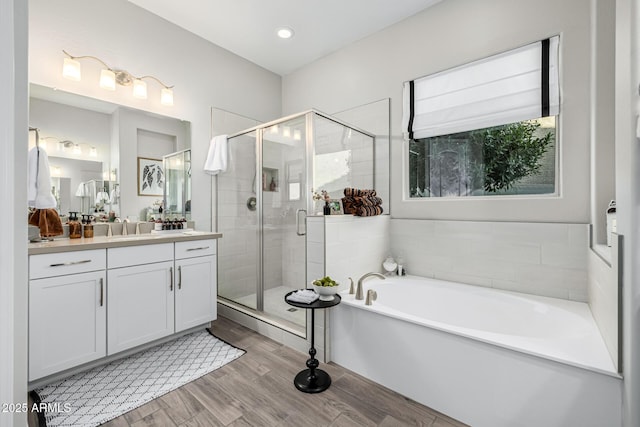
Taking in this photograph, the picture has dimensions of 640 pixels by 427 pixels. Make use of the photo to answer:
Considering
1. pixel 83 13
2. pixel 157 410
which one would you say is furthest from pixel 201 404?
pixel 83 13

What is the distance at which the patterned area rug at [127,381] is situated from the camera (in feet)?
5.12

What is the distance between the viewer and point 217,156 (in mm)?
2994

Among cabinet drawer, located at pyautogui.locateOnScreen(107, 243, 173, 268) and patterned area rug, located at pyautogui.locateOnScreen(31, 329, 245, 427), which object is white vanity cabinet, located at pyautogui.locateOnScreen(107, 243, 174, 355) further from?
patterned area rug, located at pyautogui.locateOnScreen(31, 329, 245, 427)

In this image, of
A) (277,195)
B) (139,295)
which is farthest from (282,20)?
(139,295)

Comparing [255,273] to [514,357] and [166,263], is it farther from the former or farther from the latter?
[514,357]

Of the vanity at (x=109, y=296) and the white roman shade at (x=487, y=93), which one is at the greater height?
the white roman shade at (x=487, y=93)

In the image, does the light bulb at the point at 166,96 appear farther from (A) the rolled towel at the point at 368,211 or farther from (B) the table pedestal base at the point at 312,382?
(B) the table pedestal base at the point at 312,382

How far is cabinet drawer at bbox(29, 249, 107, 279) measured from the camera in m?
1.63

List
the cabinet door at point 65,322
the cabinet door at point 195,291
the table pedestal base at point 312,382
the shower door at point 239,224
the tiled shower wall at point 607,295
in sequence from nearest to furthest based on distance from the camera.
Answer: the tiled shower wall at point 607,295 < the cabinet door at point 65,322 < the table pedestal base at point 312,382 < the cabinet door at point 195,291 < the shower door at point 239,224

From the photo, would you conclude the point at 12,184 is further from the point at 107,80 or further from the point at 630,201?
the point at 630,201

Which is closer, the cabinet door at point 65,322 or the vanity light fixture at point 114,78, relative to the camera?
the cabinet door at point 65,322

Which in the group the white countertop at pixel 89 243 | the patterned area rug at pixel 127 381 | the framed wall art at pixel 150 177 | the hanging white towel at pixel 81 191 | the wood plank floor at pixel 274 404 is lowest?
the wood plank floor at pixel 274 404

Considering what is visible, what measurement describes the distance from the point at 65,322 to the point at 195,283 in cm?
84

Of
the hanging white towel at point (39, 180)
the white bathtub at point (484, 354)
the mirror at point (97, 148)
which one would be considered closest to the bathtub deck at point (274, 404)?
the white bathtub at point (484, 354)
